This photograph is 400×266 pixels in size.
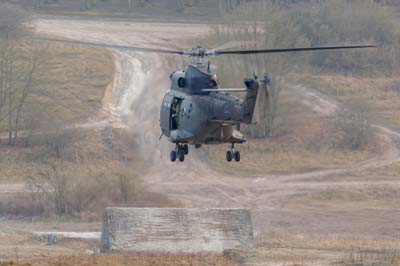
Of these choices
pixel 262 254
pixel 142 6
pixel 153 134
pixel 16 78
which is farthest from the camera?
pixel 142 6

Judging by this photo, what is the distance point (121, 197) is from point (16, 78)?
39.5 ft

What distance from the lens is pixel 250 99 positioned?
1394 inches

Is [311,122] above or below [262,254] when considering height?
above

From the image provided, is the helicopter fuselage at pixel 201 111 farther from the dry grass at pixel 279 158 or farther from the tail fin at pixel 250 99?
the dry grass at pixel 279 158

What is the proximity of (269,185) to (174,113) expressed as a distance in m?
25.3

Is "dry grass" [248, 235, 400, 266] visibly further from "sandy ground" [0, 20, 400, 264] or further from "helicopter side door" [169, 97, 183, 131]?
"helicopter side door" [169, 97, 183, 131]

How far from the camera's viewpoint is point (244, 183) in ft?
209

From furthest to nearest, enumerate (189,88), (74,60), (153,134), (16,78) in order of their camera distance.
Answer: (74,60), (16,78), (153,134), (189,88)

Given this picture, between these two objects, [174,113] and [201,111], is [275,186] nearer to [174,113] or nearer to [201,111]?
[174,113]

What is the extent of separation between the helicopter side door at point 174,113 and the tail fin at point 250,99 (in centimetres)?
376

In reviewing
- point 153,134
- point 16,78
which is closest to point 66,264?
point 153,134

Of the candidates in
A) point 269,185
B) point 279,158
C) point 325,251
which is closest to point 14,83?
point 279,158

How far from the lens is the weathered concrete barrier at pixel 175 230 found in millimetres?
43750

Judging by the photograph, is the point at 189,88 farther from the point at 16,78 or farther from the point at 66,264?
the point at 16,78
